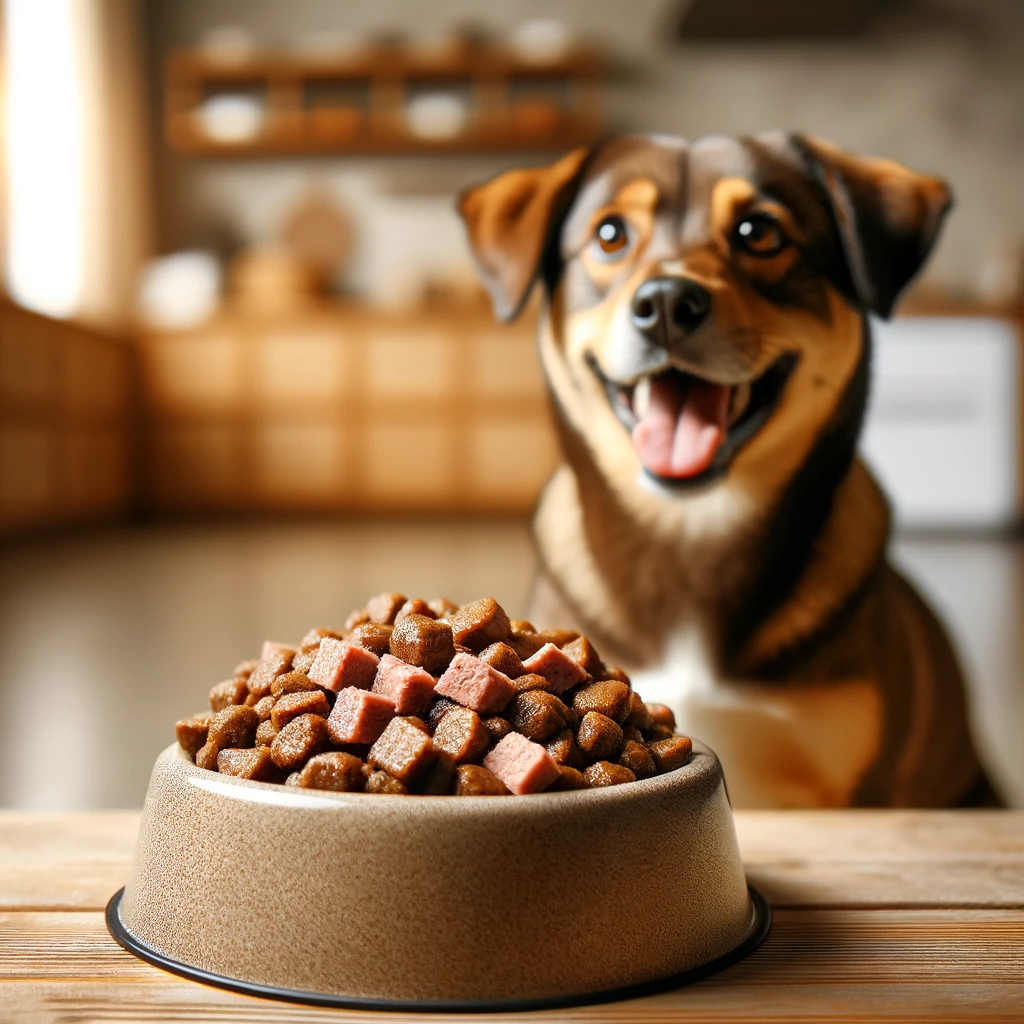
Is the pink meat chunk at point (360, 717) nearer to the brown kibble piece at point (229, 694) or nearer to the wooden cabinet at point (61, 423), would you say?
the brown kibble piece at point (229, 694)

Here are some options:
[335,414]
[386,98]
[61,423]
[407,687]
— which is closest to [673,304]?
[407,687]

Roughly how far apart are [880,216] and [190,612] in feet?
8.05

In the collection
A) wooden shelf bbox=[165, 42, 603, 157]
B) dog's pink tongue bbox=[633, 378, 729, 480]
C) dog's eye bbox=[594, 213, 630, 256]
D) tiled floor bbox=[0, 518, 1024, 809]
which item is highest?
wooden shelf bbox=[165, 42, 603, 157]

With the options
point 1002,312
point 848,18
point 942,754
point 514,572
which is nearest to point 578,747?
point 942,754

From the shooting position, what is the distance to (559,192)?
1.36 m

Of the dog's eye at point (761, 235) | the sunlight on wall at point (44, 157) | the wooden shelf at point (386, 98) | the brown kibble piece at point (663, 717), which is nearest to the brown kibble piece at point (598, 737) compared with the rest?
the brown kibble piece at point (663, 717)

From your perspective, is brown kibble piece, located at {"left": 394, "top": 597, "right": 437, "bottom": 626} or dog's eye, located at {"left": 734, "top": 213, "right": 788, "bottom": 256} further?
dog's eye, located at {"left": 734, "top": 213, "right": 788, "bottom": 256}

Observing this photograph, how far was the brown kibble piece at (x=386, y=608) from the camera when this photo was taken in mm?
791

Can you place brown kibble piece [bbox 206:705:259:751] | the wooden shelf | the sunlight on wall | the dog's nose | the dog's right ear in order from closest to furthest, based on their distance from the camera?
1. brown kibble piece [bbox 206:705:259:751]
2. the dog's nose
3. the dog's right ear
4. the sunlight on wall
5. the wooden shelf

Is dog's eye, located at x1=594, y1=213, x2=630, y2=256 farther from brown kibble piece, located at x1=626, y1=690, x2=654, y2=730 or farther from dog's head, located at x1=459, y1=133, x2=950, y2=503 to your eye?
brown kibble piece, located at x1=626, y1=690, x2=654, y2=730

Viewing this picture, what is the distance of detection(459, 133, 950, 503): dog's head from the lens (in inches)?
47.6

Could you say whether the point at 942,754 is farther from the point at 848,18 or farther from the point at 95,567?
the point at 848,18

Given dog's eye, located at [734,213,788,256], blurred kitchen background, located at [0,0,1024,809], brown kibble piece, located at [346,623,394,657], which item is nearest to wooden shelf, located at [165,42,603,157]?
blurred kitchen background, located at [0,0,1024,809]

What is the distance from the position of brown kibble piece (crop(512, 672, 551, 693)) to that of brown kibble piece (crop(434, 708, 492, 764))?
0.14ft
